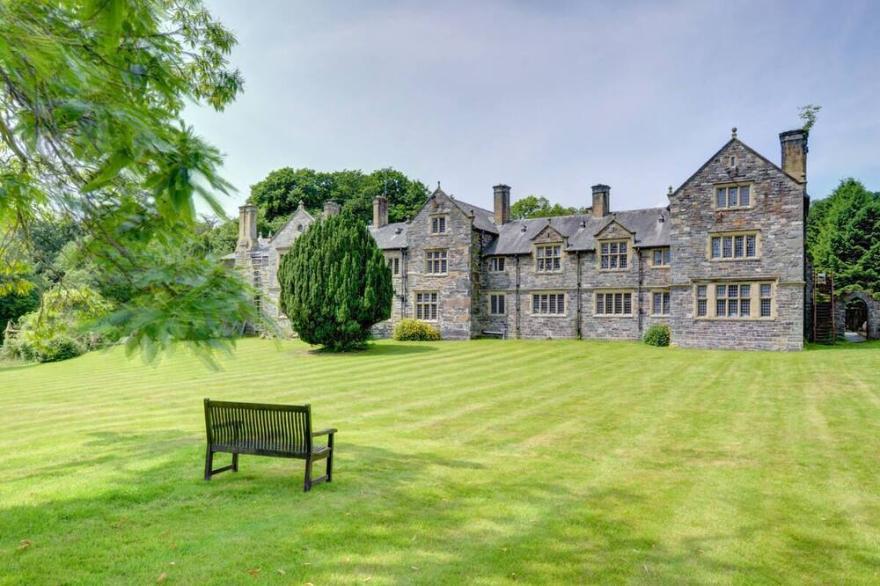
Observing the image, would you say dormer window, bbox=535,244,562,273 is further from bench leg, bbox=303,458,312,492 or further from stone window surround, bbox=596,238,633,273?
bench leg, bbox=303,458,312,492

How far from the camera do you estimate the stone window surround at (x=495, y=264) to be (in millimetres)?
37312

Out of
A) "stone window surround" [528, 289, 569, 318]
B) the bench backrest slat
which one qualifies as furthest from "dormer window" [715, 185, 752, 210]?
the bench backrest slat

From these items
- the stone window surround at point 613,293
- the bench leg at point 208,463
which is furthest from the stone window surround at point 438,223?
the bench leg at point 208,463

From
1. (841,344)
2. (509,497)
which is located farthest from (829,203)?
(509,497)

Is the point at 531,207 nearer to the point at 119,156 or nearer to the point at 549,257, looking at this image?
the point at 549,257

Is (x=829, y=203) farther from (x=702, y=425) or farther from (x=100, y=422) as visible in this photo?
(x=100, y=422)

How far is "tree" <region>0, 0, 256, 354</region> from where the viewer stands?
10.8 feet

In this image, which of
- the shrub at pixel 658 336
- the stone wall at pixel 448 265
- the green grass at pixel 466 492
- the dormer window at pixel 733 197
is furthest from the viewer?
the stone wall at pixel 448 265

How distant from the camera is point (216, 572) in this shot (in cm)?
500

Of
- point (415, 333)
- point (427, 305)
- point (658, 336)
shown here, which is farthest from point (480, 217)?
point (658, 336)

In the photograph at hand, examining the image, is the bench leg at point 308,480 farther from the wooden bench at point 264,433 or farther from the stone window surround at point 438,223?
the stone window surround at point 438,223

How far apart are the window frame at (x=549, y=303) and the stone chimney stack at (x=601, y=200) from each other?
570 cm

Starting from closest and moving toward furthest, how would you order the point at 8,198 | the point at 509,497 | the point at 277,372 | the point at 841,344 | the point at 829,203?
the point at 8,198 → the point at 509,497 → the point at 277,372 → the point at 841,344 → the point at 829,203

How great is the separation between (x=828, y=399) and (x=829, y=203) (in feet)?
175
